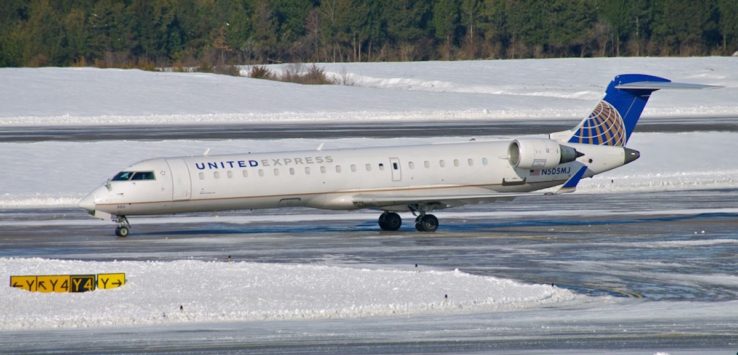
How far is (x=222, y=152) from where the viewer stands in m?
38.3

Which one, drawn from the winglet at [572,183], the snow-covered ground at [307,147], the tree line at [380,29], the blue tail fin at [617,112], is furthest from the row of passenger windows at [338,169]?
the tree line at [380,29]

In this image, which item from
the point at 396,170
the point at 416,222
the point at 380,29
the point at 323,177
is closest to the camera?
the point at 323,177

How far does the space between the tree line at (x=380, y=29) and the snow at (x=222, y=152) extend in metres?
39.8

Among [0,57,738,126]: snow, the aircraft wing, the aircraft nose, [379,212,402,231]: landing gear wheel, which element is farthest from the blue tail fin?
[0,57,738,126]: snow

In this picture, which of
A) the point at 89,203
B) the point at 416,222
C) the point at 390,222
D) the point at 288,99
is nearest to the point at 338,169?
the point at 390,222

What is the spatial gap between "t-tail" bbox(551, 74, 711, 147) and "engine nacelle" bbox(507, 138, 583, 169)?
1.08 metres

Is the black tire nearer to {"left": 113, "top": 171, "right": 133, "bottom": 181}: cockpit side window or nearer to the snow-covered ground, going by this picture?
{"left": 113, "top": 171, "right": 133, "bottom": 181}: cockpit side window

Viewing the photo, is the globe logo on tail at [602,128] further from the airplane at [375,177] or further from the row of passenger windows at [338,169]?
the row of passenger windows at [338,169]

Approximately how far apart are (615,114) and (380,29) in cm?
5627

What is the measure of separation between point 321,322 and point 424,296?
6.16 ft

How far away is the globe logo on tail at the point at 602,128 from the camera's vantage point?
27656 mm

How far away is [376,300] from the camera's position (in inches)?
626

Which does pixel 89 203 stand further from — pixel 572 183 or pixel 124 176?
pixel 572 183

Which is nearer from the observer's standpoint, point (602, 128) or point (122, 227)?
point (122, 227)
